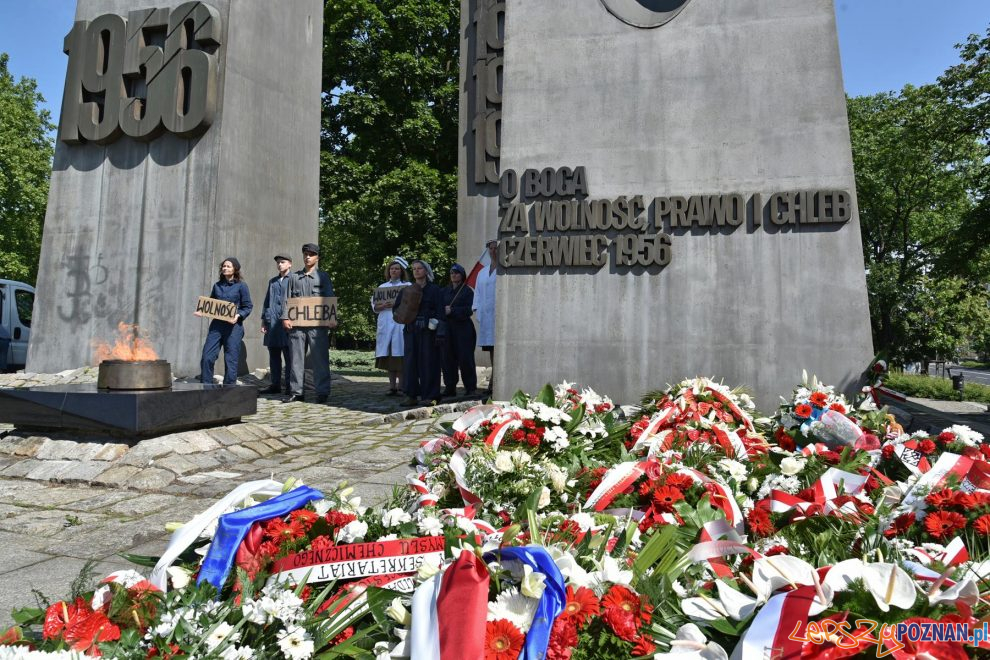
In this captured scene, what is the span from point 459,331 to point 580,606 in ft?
26.6

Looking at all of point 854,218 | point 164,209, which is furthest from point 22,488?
point 164,209

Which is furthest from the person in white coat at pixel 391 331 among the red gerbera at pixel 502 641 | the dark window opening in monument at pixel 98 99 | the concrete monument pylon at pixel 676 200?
the red gerbera at pixel 502 641

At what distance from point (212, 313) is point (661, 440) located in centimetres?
763

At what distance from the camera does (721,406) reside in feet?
11.8

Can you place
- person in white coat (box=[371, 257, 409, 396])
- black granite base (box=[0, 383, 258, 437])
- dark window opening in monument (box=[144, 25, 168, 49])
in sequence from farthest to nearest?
dark window opening in monument (box=[144, 25, 168, 49]) < person in white coat (box=[371, 257, 409, 396]) < black granite base (box=[0, 383, 258, 437])

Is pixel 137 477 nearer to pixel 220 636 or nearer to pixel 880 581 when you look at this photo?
pixel 220 636

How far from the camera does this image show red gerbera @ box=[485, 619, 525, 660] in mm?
1377

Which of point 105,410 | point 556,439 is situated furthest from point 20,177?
point 556,439

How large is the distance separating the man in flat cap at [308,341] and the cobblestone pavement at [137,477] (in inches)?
83.5

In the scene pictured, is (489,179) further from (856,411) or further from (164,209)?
(856,411)

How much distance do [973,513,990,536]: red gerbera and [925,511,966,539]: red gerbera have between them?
0.11 feet

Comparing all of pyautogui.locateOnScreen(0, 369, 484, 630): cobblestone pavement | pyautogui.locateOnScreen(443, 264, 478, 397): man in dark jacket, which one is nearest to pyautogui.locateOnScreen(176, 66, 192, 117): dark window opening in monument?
pyautogui.locateOnScreen(443, 264, 478, 397): man in dark jacket

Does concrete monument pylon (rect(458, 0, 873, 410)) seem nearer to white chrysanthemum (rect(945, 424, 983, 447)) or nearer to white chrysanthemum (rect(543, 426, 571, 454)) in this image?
white chrysanthemum (rect(945, 424, 983, 447))

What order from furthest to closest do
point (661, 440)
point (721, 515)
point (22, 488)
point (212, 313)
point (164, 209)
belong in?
1. point (164, 209)
2. point (212, 313)
3. point (22, 488)
4. point (661, 440)
5. point (721, 515)
